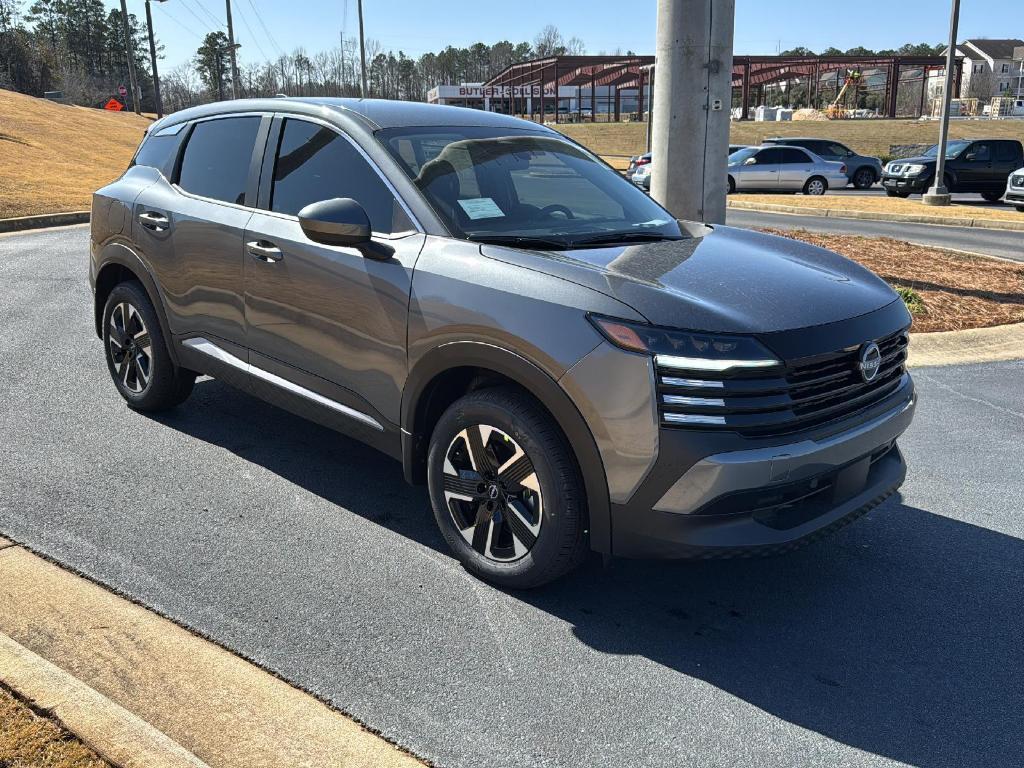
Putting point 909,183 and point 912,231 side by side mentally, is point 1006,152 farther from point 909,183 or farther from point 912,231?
point 912,231

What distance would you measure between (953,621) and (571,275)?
1.89 m

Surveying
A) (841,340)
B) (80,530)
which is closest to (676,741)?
(841,340)

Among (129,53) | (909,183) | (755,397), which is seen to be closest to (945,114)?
(909,183)

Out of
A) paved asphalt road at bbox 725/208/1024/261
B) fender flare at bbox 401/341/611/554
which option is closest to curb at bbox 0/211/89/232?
paved asphalt road at bbox 725/208/1024/261

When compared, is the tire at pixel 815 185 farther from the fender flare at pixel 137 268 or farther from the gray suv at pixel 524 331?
the fender flare at pixel 137 268

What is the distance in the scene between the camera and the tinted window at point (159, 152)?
209 inches

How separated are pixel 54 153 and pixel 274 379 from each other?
29498 mm

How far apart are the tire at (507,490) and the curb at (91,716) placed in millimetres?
1354

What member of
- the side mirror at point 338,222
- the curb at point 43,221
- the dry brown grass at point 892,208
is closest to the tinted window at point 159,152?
the side mirror at point 338,222

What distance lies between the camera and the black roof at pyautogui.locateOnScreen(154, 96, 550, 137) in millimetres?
4266

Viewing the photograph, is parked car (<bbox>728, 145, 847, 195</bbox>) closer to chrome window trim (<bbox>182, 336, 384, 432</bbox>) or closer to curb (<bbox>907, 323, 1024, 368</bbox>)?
curb (<bbox>907, 323, 1024, 368</bbox>)

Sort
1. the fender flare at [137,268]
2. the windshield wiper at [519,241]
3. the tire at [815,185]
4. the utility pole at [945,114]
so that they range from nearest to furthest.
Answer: the windshield wiper at [519,241] → the fender flare at [137,268] → the utility pole at [945,114] → the tire at [815,185]

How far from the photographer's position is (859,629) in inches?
132

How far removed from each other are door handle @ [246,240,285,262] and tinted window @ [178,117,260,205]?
360 millimetres
